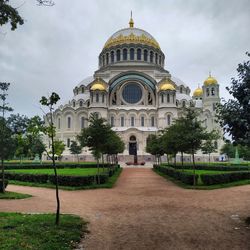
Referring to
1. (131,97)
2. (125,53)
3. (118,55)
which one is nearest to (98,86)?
(131,97)

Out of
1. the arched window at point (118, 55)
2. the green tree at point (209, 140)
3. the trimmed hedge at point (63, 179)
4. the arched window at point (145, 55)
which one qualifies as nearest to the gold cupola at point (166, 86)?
the arched window at point (145, 55)

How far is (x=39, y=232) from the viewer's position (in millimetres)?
9992

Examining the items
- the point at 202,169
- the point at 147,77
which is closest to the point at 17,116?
the point at 147,77

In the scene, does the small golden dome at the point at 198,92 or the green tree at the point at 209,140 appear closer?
the green tree at the point at 209,140

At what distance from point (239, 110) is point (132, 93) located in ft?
239

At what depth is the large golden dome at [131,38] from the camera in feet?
293

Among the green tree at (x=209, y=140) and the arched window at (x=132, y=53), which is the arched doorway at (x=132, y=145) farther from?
the arched window at (x=132, y=53)

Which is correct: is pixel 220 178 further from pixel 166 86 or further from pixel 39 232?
pixel 166 86

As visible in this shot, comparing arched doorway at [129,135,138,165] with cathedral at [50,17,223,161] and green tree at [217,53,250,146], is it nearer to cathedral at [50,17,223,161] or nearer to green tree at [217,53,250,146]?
cathedral at [50,17,223,161]

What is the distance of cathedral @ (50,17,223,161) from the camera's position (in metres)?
79.0

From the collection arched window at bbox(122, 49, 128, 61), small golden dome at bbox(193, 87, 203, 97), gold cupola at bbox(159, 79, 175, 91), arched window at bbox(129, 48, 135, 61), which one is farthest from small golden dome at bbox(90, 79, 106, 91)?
small golden dome at bbox(193, 87, 203, 97)

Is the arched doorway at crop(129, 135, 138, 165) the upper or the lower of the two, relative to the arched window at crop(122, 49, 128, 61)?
lower

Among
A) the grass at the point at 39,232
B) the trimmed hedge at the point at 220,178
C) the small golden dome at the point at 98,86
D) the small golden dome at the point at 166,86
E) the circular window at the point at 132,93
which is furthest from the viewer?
the circular window at the point at 132,93

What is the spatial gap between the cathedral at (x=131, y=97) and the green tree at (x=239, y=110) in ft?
206
